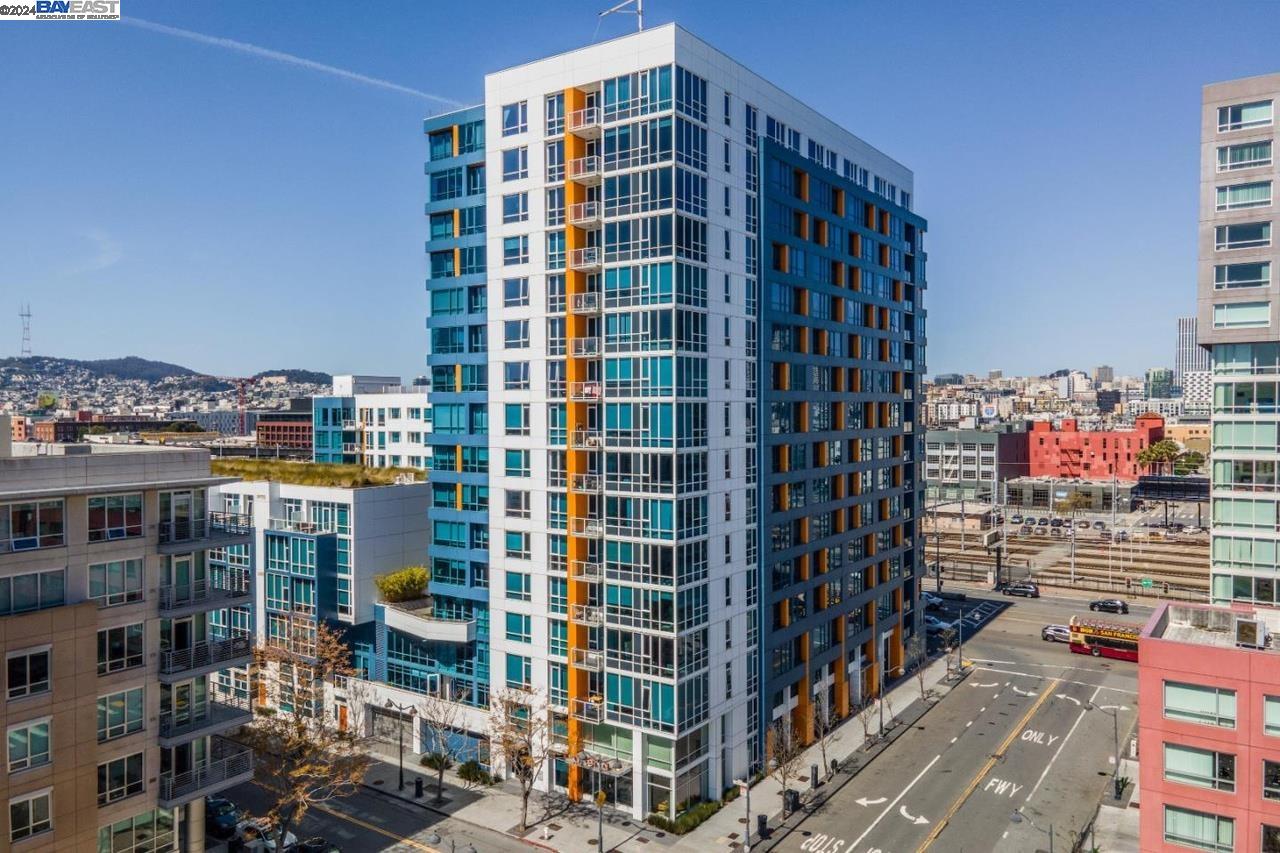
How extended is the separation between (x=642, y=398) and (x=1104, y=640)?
63.3 m

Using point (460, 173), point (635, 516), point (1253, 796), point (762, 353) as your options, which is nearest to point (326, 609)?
point (635, 516)

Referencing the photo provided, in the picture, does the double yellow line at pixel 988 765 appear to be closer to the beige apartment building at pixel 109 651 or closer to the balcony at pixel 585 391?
the balcony at pixel 585 391

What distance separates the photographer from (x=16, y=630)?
32750mm

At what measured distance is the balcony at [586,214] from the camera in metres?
50.2

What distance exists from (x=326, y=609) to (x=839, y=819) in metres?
40.1

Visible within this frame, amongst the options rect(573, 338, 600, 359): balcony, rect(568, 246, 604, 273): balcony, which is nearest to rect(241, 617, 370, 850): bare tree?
rect(573, 338, 600, 359): balcony

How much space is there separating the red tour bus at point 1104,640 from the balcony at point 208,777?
7859 cm

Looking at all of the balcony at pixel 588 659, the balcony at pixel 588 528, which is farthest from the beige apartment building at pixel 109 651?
the balcony at pixel 588 659

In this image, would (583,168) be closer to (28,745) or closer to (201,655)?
(201,655)

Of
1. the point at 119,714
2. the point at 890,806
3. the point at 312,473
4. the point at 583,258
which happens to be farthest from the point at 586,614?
the point at 312,473

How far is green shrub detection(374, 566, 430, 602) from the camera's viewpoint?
61.8 metres

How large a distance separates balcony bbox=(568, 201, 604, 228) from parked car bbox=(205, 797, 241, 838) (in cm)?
4147

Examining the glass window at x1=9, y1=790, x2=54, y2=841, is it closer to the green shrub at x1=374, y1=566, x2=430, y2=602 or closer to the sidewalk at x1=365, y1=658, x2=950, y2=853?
the sidewalk at x1=365, y1=658, x2=950, y2=853

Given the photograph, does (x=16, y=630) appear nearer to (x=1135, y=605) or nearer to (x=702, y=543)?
(x=702, y=543)
